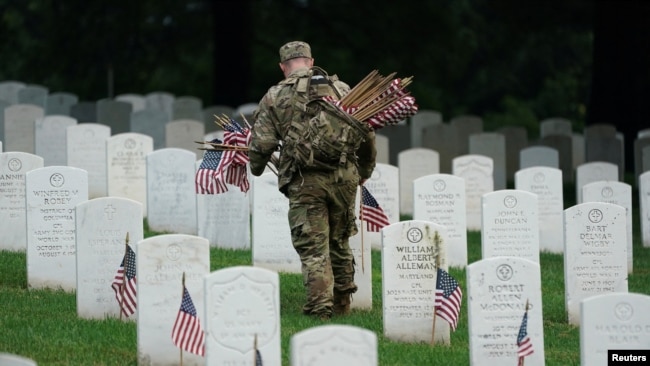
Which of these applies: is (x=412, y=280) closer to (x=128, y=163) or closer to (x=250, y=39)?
(x=128, y=163)

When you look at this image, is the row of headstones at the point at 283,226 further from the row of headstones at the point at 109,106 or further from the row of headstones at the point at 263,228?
the row of headstones at the point at 109,106

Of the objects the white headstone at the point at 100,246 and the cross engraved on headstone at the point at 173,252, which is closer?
the cross engraved on headstone at the point at 173,252

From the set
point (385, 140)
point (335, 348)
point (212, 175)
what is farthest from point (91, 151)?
point (335, 348)

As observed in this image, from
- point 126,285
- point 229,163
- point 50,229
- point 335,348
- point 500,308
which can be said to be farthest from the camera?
point 50,229

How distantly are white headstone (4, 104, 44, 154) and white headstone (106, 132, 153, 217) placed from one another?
3561 mm

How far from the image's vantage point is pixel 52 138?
1998 cm

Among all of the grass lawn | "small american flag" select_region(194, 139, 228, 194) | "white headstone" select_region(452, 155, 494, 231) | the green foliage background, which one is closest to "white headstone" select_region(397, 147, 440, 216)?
"white headstone" select_region(452, 155, 494, 231)

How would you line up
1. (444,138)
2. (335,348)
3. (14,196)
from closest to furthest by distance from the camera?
(335,348), (14,196), (444,138)

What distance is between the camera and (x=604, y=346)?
32.5ft

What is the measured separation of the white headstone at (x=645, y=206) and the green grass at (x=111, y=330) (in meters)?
2.68

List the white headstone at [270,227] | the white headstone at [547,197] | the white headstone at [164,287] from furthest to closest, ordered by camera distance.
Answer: the white headstone at [547,197], the white headstone at [270,227], the white headstone at [164,287]

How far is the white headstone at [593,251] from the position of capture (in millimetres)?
12539

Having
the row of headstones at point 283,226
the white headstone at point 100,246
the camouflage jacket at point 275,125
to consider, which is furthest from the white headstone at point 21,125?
the camouflage jacket at point 275,125

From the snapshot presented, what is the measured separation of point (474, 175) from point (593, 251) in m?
5.44
